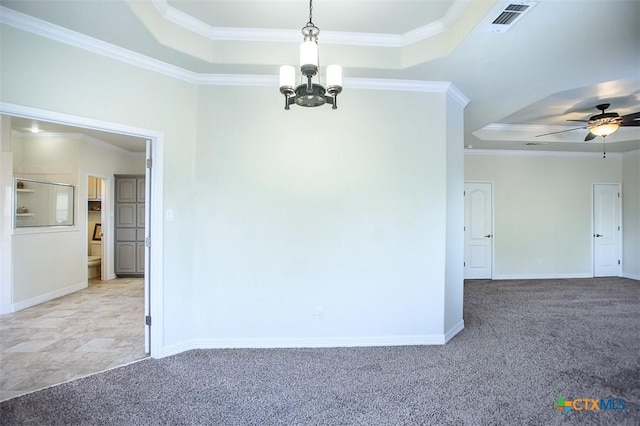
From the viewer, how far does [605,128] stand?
4609 millimetres

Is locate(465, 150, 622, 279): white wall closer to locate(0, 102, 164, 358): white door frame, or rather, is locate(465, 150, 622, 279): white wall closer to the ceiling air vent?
the ceiling air vent

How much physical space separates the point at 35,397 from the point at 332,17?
374 cm

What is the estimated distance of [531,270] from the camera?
22.9 ft

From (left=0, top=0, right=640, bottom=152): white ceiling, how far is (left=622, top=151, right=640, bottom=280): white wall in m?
5.11

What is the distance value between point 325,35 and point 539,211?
20.6ft

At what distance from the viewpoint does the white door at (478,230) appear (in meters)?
6.92

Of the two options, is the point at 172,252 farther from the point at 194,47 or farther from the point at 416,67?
the point at 416,67

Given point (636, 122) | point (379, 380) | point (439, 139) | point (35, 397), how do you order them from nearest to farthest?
1. point (35, 397)
2. point (379, 380)
3. point (439, 139)
4. point (636, 122)

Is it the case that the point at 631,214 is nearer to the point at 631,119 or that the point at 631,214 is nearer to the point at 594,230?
the point at 594,230

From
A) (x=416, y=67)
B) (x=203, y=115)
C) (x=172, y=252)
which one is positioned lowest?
(x=172, y=252)

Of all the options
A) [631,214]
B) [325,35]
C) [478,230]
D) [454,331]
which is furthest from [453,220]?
[631,214]

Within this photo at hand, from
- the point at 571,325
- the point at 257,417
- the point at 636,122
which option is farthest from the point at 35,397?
Result: the point at 636,122

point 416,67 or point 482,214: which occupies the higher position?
point 416,67

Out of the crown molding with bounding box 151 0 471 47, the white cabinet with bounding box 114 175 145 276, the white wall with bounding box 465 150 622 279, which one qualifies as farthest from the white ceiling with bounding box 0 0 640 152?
the white cabinet with bounding box 114 175 145 276
